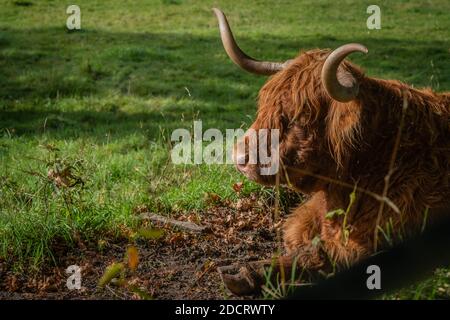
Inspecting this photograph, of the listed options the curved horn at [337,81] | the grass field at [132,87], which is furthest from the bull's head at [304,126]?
the grass field at [132,87]

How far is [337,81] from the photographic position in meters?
3.28

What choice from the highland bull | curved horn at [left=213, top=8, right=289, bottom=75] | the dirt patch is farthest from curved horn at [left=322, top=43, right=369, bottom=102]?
the dirt patch

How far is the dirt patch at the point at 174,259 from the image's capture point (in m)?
3.77

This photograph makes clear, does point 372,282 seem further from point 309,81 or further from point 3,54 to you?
point 3,54

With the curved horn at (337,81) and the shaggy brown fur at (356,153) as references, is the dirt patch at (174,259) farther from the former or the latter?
the curved horn at (337,81)

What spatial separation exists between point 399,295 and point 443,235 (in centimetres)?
64

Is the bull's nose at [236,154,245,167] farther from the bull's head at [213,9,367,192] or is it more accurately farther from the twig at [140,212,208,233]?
the twig at [140,212,208,233]

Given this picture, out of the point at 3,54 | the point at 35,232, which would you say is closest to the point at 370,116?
the point at 35,232

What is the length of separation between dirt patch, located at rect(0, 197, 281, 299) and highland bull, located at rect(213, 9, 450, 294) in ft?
1.43

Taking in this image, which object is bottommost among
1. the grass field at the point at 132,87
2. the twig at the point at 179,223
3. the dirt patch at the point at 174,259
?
the dirt patch at the point at 174,259

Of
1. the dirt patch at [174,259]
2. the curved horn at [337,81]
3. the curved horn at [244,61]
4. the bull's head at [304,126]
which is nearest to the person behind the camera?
the curved horn at [337,81]

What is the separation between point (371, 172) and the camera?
3.56 metres

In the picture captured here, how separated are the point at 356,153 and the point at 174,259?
1.40 metres

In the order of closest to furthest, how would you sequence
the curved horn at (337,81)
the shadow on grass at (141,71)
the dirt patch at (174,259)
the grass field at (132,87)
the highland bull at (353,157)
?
1. the curved horn at (337,81)
2. the highland bull at (353,157)
3. the dirt patch at (174,259)
4. the grass field at (132,87)
5. the shadow on grass at (141,71)
